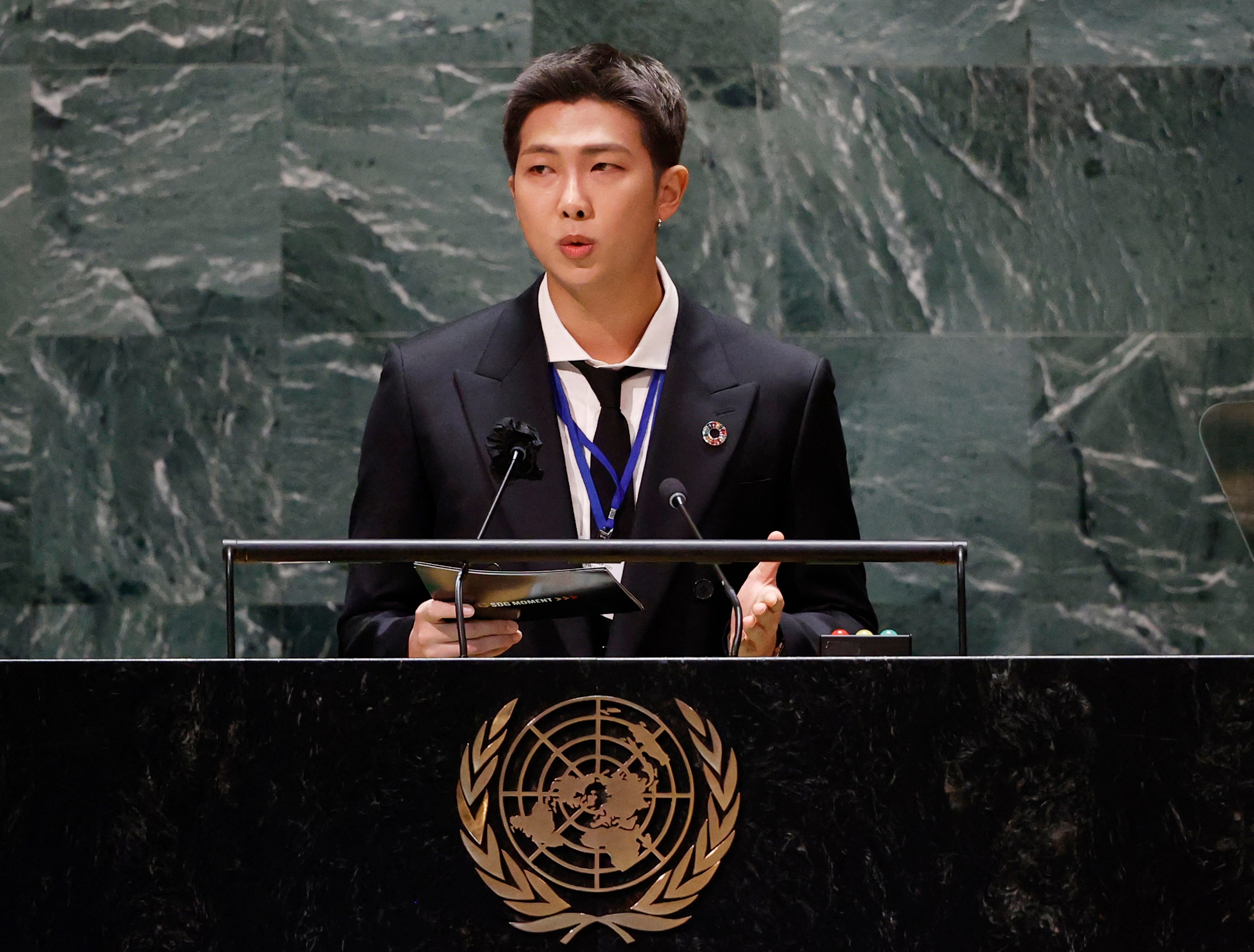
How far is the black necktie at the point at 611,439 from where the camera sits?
261 cm

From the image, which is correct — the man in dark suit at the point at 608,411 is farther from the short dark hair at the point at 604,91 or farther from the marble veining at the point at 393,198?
the marble veining at the point at 393,198

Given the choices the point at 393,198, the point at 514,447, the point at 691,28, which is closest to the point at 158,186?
the point at 393,198

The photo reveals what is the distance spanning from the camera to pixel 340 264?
410cm

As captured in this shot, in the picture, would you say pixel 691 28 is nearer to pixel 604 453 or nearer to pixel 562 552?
pixel 604 453

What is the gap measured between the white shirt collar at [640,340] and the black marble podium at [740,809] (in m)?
1.25

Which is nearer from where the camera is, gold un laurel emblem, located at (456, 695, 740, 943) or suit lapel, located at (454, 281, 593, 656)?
gold un laurel emblem, located at (456, 695, 740, 943)

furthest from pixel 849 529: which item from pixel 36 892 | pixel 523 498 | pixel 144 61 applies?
pixel 144 61

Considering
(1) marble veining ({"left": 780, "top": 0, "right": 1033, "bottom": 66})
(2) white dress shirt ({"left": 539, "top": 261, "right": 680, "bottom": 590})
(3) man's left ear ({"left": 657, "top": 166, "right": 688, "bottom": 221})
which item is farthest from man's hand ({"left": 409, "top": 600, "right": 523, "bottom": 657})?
(1) marble veining ({"left": 780, "top": 0, "right": 1033, "bottom": 66})

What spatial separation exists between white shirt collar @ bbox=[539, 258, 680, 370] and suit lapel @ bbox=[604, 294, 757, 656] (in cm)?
2

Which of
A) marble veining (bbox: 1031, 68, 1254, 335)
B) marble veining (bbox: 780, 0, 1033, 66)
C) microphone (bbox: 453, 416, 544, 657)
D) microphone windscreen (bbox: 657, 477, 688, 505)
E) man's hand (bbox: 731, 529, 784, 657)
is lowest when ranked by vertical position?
man's hand (bbox: 731, 529, 784, 657)

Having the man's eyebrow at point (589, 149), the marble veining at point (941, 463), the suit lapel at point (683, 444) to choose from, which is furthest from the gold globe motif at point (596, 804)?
the marble veining at point (941, 463)

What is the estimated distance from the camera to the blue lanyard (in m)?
2.59

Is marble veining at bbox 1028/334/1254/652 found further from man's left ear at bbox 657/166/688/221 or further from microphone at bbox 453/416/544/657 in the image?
microphone at bbox 453/416/544/657

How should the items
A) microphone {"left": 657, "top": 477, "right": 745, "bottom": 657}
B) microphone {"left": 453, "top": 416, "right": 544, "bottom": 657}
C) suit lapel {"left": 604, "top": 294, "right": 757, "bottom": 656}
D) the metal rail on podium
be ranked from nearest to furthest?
the metal rail on podium < microphone {"left": 657, "top": 477, "right": 745, "bottom": 657} < microphone {"left": 453, "top": 416, "right": 544, "bottom": 657} < suit lapel {"left": 604, "top": 294, "right": 757, "bottom": 656}
